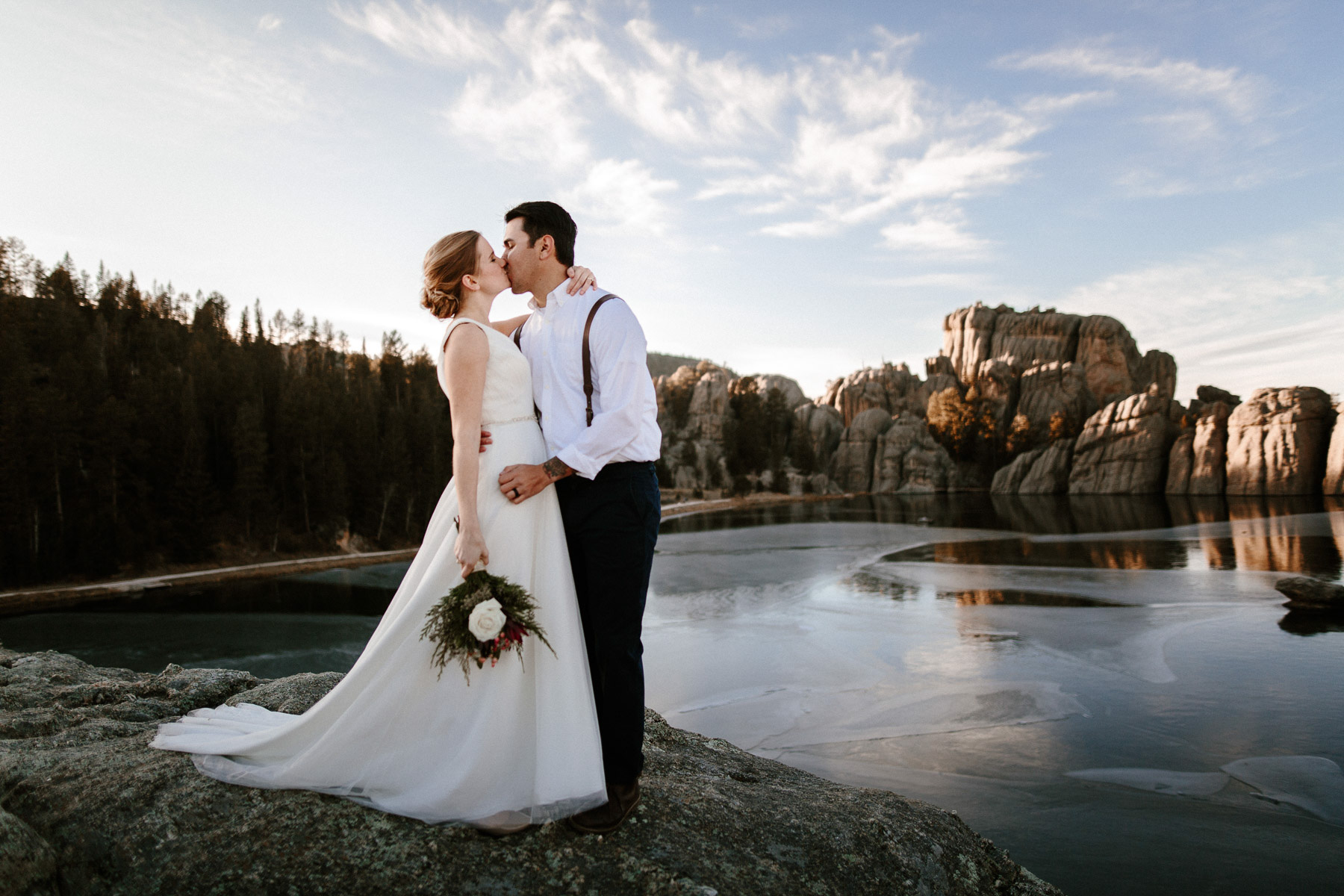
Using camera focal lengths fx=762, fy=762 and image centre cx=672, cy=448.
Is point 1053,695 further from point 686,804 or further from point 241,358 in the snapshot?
point 241,358

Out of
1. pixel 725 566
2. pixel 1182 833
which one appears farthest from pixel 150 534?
pixel 1182 833

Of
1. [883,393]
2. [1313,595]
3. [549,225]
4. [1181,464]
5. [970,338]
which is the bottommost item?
[1313,595]

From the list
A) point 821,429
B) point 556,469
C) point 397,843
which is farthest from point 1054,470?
point 397,843

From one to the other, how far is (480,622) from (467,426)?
0.77 metres

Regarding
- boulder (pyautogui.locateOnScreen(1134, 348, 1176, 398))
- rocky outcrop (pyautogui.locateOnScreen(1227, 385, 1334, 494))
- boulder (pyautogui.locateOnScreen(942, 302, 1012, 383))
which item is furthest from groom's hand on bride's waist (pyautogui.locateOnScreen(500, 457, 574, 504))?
boulder (pyautogui.locateOnScreen(1134, 348, 1176, 398))

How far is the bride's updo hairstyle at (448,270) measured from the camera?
10.5ft

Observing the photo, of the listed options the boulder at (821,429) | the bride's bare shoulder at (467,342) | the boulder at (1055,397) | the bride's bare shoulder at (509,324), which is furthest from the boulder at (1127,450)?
the bride's bare shoulder at (467,342)

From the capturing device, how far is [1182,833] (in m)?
6.27

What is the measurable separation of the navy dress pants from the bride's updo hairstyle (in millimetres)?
959

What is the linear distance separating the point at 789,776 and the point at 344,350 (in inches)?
3254

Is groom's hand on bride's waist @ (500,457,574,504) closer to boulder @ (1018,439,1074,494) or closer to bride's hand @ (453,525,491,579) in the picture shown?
bride's hand @ (453,525,491,579)

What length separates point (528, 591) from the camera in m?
3.11

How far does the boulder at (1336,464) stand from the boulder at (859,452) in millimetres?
36090

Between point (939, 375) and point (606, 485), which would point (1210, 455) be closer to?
point (939, 375)
